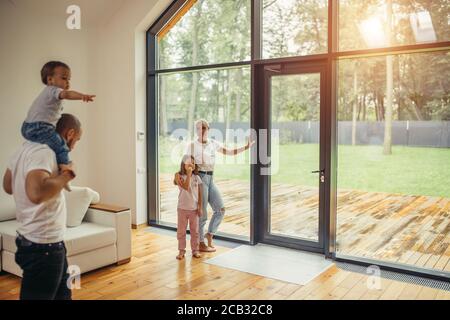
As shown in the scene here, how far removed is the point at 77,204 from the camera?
4.24 meters

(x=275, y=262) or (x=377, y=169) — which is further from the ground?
(x=377, y=169)

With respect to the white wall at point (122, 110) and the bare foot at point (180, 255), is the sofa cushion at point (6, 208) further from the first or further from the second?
the bare foot at point (180, 255)

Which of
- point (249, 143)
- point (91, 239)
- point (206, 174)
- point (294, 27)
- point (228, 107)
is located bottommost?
point (91, 239)

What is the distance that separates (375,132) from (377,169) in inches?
14.1

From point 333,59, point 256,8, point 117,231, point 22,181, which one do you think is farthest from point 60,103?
point 256,8

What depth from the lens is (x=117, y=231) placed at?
13.7 ft

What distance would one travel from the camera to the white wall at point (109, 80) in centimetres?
519

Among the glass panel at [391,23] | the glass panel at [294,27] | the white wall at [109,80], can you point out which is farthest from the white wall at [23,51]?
the glass panel at [391,23]

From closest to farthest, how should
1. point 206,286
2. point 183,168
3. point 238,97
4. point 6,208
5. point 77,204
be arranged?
point 206,286, point 77,204, point 183,168, point 6,208, point 238,97

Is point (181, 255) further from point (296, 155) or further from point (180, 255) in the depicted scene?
point (296, 155)

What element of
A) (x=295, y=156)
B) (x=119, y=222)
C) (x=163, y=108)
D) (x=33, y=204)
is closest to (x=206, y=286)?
(x=119, y=222)

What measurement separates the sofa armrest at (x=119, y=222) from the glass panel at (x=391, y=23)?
8.89 feet

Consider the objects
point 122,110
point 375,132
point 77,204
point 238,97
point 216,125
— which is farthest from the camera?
point 122,110

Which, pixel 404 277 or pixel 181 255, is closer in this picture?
pixel 404 277
